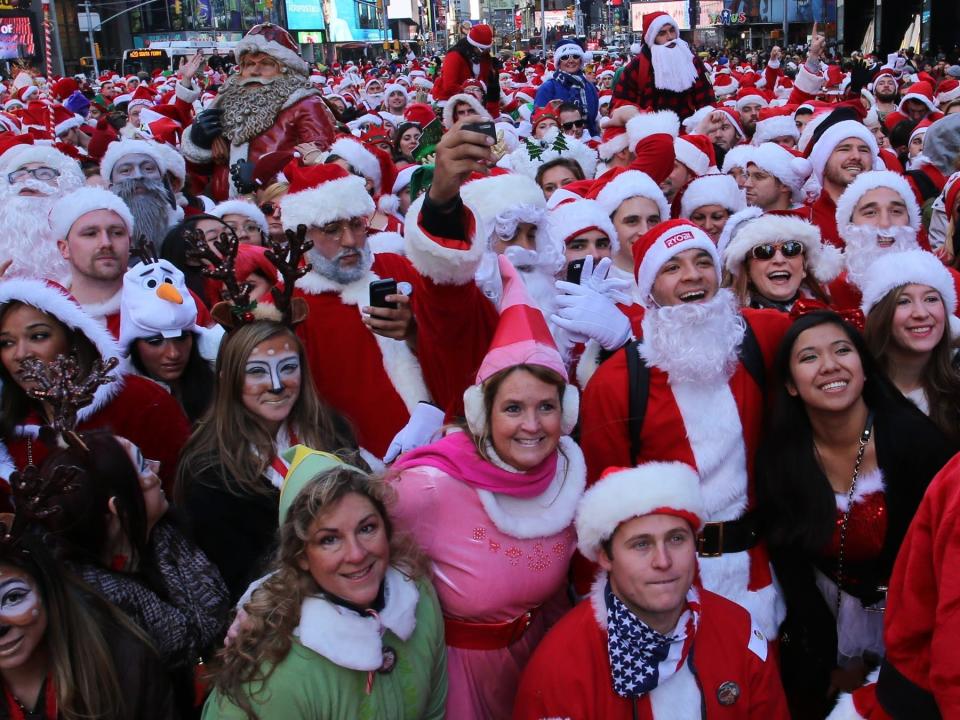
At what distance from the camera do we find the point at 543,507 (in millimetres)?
2744

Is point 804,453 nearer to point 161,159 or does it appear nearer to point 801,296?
point 801,296

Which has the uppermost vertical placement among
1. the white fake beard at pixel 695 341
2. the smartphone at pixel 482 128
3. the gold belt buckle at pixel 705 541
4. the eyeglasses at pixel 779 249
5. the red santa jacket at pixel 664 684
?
the smartphone at pixel 482 128

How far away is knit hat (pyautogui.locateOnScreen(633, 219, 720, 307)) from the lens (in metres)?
3.10

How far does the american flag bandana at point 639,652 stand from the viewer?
8.03ft

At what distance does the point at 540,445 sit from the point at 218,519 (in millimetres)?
1051

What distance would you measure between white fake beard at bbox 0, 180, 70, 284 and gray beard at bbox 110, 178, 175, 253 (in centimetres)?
45

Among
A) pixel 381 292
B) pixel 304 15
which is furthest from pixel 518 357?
pixel 304 15

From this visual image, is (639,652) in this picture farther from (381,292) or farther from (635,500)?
(381,292)

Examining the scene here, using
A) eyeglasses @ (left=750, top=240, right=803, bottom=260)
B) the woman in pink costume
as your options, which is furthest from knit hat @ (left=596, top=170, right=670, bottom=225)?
the woman in pink costume

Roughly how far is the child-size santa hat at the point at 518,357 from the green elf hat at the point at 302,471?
1.36ft

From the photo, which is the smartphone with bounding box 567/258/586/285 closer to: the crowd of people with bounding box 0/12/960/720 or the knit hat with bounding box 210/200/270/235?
the crowd of people with bounding box 0/12/960/720

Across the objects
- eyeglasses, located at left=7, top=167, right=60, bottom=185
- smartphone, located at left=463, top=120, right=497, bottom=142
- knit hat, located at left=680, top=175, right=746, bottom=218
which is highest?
smartphone, located at left=463, top=120, right=497, bottom=142

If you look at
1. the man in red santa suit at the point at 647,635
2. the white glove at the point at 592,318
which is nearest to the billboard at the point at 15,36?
the white glove at the point at 592,318

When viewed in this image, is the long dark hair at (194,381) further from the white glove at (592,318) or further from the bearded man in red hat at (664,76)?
the bearded man in red hat at (664,76)
